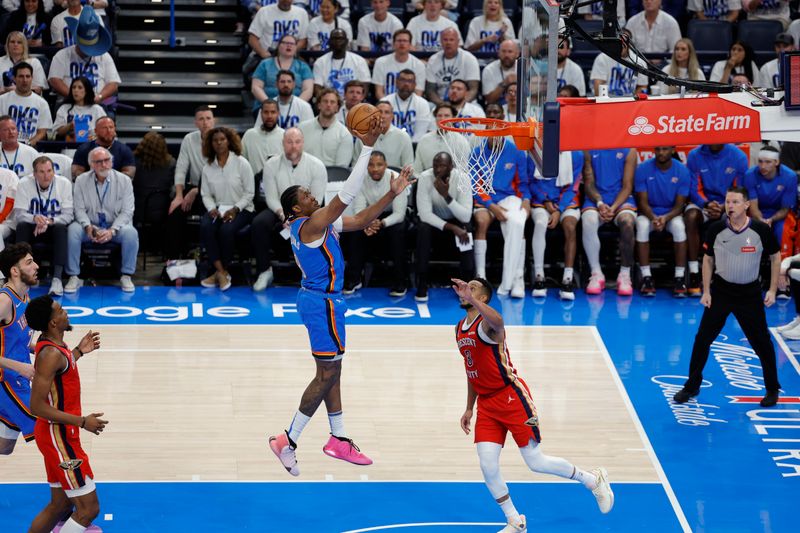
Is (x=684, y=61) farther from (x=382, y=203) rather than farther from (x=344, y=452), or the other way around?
(x=344, y=452)

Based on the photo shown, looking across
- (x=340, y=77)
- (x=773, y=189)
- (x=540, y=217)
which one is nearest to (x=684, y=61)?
(x=773, y=189)

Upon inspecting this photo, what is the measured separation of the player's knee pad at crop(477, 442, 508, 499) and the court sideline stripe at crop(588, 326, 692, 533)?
4.36 ft

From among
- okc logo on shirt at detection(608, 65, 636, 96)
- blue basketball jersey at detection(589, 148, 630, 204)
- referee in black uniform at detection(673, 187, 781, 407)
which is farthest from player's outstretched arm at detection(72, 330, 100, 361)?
okc logo on shirt at detection(608, 65, 636, 96)

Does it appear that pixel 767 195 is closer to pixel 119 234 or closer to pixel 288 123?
pixel 288 123

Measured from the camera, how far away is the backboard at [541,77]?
308 inches

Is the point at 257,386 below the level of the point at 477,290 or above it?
below

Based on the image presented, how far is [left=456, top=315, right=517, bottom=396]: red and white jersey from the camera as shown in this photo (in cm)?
770

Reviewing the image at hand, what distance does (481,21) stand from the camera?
53.7 ft

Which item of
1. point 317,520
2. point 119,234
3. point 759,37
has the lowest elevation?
point 317,520

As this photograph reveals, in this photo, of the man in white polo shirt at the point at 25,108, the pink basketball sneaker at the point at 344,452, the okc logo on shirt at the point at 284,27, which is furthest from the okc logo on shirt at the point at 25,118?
the pink basketball sneaker at the point at 344,452

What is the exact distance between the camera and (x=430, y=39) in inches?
643

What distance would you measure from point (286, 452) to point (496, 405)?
1602 millimetres

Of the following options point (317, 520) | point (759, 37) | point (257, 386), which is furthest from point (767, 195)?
point (317, 520)

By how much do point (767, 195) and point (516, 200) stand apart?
8.91ft
